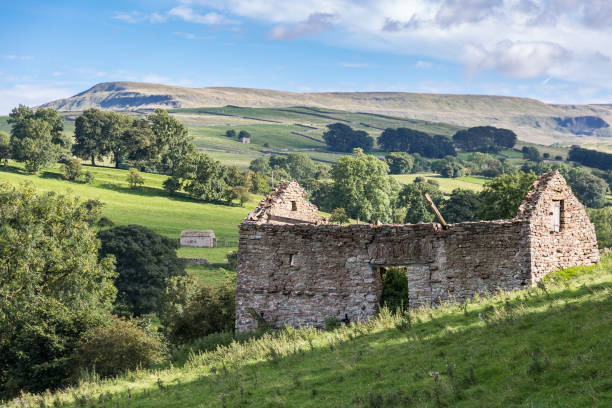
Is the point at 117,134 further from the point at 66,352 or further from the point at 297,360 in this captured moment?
the point at 297,360

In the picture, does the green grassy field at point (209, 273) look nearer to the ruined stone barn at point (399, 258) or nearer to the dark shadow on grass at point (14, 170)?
the ruined stone barn at point (399, 258)

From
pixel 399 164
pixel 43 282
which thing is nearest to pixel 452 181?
pixel 399 164

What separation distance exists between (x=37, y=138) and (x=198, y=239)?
185 feet

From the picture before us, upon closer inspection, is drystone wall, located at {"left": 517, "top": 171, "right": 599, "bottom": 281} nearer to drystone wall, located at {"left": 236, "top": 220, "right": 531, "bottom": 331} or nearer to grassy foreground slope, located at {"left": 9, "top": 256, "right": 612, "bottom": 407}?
drystone wall, located at {"left": 236, "top": 220, "right": 531, "bottom": 331}

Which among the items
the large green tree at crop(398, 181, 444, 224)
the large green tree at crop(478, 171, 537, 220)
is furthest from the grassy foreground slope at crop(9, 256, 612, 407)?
the large green tree at crop(398, 181, 444, 224)

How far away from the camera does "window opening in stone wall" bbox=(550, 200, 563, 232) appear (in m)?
22.0

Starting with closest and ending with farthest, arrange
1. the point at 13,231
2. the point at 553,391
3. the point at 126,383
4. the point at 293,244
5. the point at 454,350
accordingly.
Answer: the point at 553,391
the point at 454,350
the point at 126,383
the point at 293,244
the point at 13,231

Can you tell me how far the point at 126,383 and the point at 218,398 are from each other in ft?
17.2

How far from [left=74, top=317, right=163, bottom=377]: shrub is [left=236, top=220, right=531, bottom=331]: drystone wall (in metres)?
3.51

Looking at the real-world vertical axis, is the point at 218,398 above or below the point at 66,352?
above

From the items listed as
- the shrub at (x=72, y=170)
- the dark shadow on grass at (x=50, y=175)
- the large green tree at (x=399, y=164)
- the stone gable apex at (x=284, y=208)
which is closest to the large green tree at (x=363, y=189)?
the shrub at (x=72, y=170)

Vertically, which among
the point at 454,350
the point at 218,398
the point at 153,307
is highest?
the point at 454,350

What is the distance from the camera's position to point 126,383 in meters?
19.5

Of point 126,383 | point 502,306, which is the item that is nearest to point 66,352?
point 126,383
